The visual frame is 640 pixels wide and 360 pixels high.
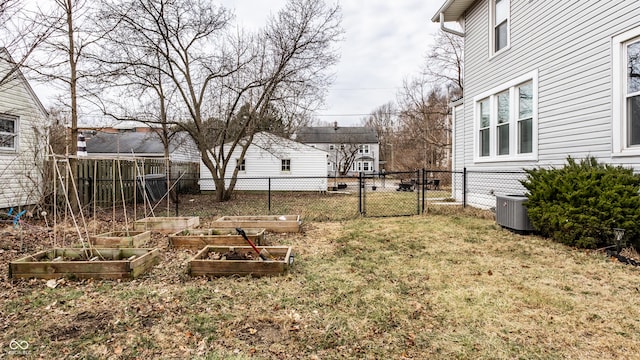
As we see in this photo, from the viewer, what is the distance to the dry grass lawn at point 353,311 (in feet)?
8.24

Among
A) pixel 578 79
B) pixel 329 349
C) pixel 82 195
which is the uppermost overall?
pixel 578 79

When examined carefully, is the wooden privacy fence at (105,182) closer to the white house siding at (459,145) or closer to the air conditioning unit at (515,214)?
the air conditioning unit at (515,214)

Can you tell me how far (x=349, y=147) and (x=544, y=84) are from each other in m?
36.1

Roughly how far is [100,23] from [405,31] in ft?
34.5

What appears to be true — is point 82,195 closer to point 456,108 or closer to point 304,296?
point 304,296

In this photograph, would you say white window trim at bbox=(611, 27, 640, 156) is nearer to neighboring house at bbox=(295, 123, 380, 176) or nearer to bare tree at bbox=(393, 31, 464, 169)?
bare tree at bbox=(393, 31, 464, 169)

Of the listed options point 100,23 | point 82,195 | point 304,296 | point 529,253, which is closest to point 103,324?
point 304,296

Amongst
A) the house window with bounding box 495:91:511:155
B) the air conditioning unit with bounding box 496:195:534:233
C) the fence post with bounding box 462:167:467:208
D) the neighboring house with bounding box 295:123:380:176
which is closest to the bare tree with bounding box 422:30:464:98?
the fence post with bounding box 462:167:467:208

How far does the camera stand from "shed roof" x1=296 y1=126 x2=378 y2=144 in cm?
4428

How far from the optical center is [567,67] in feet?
20.9

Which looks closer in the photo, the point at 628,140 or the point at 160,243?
the point at 628,140

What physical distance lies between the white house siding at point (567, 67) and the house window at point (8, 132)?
1326cm

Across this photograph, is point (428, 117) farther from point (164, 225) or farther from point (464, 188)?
point (164, 225)

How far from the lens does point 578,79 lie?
20.1 feet
